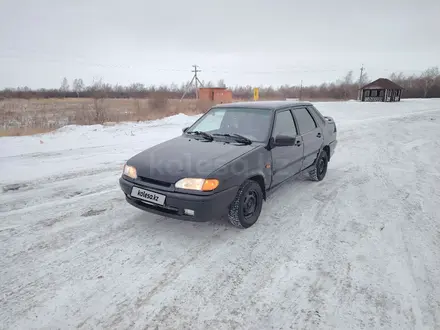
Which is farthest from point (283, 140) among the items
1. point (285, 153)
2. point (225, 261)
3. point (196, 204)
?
point (225, 261)

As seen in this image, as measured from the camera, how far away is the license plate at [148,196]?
9.85 feet

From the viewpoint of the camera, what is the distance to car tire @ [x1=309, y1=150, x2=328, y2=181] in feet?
16.5

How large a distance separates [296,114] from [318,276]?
9.03 feet

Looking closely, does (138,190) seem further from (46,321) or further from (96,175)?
(96,175)

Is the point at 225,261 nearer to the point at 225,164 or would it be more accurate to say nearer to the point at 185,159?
the point at 225,164

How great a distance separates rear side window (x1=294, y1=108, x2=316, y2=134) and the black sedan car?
0.8 inches

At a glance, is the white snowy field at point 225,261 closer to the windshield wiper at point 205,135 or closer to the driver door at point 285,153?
the driver door at point 285,153

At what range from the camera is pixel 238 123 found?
406 centimetres

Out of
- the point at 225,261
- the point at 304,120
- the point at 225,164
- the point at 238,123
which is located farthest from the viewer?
the point at 304,120

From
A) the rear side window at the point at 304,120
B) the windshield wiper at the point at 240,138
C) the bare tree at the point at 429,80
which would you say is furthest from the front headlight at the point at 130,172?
the bare tree at the point at 429,80

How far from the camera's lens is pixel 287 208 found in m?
4.05

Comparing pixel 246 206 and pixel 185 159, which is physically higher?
pixel 185 159

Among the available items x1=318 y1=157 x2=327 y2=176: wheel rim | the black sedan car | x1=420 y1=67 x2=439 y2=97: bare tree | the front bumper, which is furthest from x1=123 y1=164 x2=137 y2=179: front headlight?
x1=420 y1=67 x2=439 y2=97: bare tree

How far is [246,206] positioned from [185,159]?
984mm
